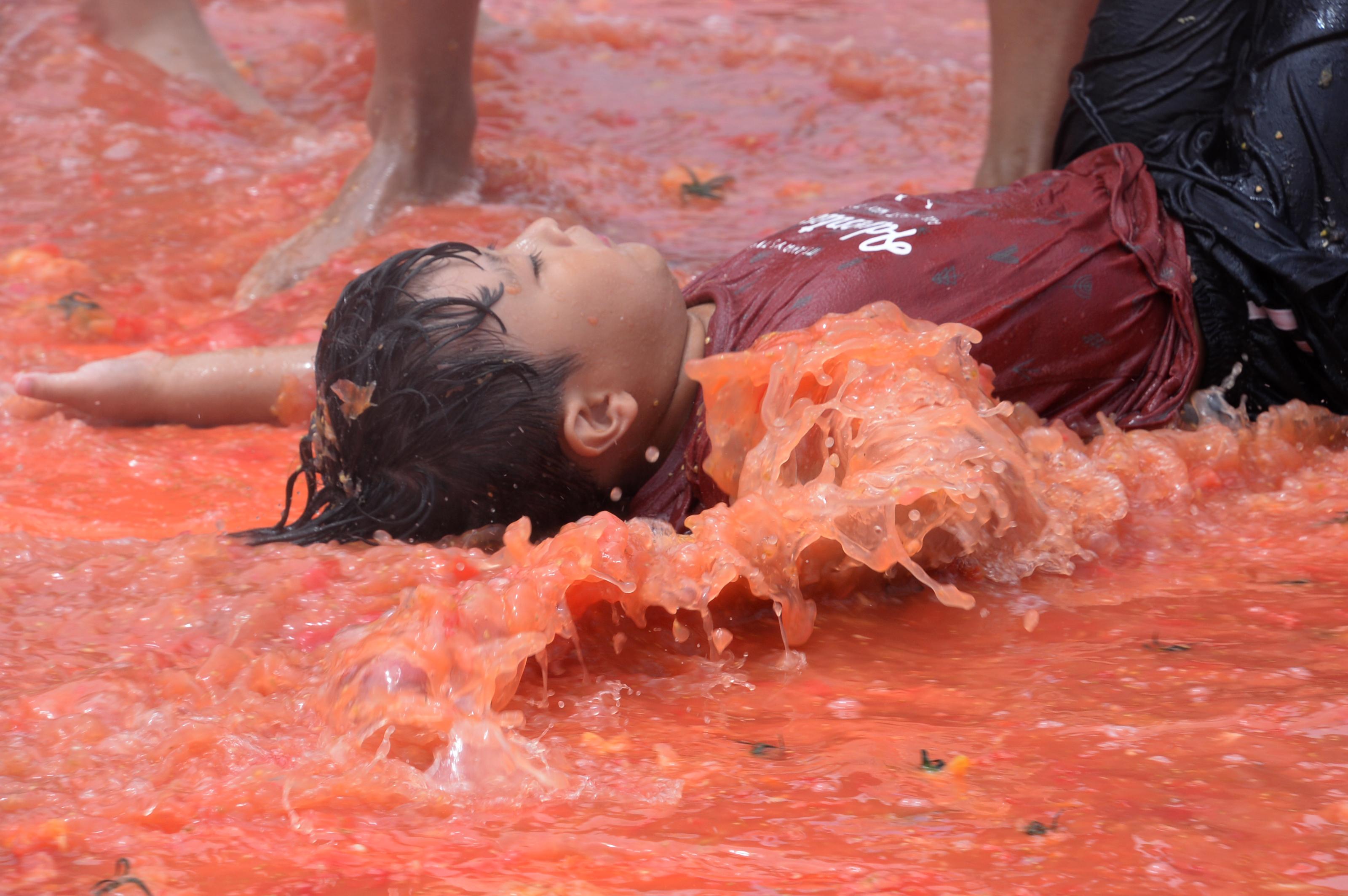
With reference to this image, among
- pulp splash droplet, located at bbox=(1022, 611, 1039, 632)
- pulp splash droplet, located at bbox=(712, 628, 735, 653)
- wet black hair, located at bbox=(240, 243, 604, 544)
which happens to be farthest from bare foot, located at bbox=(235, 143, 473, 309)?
pulp splash droplet, located at bbox=(1022, 611, 1039, 632)

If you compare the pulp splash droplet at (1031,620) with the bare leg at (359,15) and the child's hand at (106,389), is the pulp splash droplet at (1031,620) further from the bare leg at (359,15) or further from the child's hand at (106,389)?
the bare leg at (359,15)

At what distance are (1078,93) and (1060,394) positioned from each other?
0.76 meters

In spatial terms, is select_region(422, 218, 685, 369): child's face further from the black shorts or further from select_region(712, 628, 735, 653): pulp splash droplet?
the black shorts

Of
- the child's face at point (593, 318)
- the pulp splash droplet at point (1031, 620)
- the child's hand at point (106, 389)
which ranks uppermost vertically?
the child's face at point (593, 318)

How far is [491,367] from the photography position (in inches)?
65.0

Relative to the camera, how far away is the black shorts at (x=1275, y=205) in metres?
1.88

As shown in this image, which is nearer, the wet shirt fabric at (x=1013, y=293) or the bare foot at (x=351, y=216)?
the wet shirt fabric at (x=1013, y=293)

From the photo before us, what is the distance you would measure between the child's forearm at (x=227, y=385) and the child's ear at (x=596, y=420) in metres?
0.90

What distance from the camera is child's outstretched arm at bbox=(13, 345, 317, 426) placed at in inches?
92.7

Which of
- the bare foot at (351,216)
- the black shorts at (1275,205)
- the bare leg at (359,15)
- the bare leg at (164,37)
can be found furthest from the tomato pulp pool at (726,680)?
the bare leg at (359,15)

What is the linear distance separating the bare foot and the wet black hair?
4.10 feet

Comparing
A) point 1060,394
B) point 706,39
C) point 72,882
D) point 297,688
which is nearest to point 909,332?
point 1060,394

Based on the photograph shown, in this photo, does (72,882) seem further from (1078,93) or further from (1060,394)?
(1078,93)

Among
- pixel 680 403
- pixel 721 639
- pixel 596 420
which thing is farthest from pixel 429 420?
pixel 721 639
